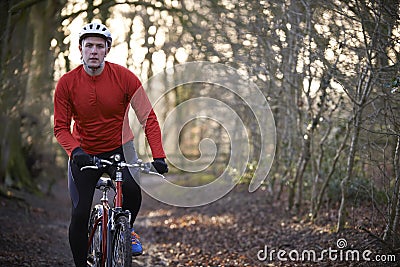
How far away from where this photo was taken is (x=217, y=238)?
32.3ft

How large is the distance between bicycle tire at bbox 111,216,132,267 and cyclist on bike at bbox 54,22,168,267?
0.40 metres

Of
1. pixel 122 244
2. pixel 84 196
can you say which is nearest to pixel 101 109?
pixel 84 196

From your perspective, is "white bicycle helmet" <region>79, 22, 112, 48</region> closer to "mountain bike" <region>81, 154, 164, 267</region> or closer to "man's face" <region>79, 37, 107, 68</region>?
"man's face" <region>79, 37, 107, 68</region>

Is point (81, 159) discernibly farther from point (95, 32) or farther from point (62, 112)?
point (95, 32)

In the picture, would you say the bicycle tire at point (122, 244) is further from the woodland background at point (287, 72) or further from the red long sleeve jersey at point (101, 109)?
the woodland background at point (287, 72)

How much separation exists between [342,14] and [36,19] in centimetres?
876

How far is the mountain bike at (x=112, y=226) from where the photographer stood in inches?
191

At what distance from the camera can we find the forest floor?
7.23m

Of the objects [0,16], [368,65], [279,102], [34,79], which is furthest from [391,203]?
[34,79]

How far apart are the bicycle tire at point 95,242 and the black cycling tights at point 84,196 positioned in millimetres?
143

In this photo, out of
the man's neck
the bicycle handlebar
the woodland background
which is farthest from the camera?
the woodland background

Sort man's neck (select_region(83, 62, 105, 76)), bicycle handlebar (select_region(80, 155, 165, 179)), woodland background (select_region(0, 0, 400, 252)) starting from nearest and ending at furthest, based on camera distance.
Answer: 1. bicycle handlebar (select_region(80, 155, 165, 179))
2. man's neck (select_region(83, 62, 105, 76))
3. woodland background (select_region(0, 0, 400, 252))

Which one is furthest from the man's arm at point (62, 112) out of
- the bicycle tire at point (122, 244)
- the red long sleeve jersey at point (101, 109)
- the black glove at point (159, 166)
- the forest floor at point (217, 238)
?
the forest floor at point (217, 238)

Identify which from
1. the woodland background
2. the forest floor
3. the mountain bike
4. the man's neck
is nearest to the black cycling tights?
the mountain bike
